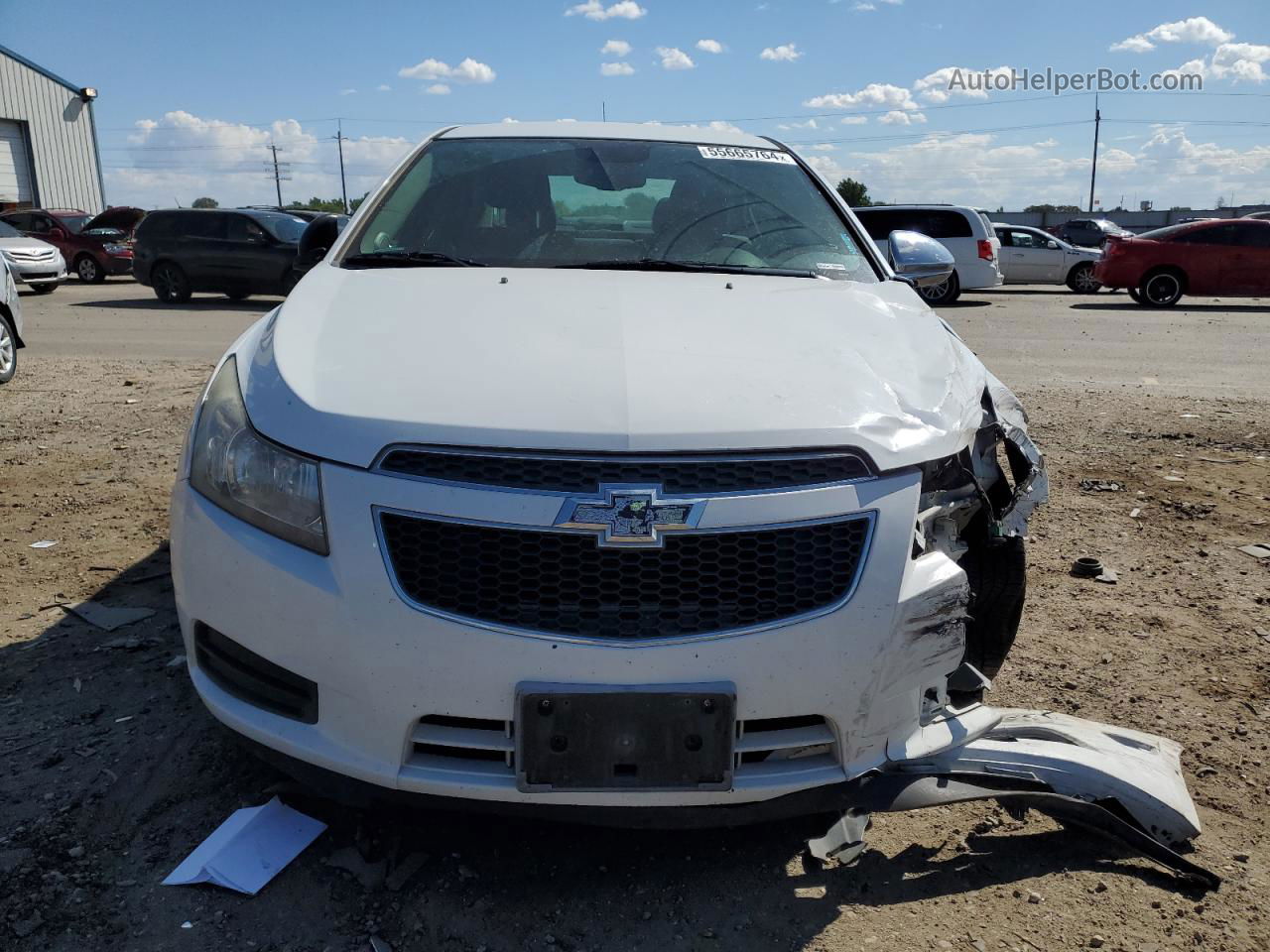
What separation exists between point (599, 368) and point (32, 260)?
18905mm

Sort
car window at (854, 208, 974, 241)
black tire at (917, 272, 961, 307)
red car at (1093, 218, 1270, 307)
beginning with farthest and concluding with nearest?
car window at (854, 208, 974, 241) < black tire at (917, 272, 961, 307) < red car at (1093, 218, 1270, 307)

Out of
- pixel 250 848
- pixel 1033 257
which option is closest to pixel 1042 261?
pixel 1033 257

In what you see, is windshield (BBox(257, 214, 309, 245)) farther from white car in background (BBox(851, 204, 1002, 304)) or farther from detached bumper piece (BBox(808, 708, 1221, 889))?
detached bumper piece (BBox(808, 708, 1221, 889))

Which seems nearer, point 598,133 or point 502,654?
point 502,654

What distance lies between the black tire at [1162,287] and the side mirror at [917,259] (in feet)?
51.4

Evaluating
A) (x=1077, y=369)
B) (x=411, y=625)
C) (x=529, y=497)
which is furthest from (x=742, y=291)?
(x=1077, y=369)

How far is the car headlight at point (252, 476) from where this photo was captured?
6.67 ft

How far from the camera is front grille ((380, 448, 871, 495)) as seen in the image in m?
1.98

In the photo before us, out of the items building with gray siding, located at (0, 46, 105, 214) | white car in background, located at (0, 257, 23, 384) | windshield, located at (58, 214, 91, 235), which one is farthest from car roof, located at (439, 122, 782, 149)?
building with gray siding, located at (0, 46, 105, 214)

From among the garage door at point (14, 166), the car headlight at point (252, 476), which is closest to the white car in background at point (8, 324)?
the car headlight at point (252, 476)

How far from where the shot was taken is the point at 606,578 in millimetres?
1966

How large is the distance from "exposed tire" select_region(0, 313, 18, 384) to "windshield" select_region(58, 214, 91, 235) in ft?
Result: 50.1

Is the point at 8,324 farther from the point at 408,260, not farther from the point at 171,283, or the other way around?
the point at 171,283

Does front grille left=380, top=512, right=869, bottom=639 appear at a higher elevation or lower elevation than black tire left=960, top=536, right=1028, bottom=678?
higher
